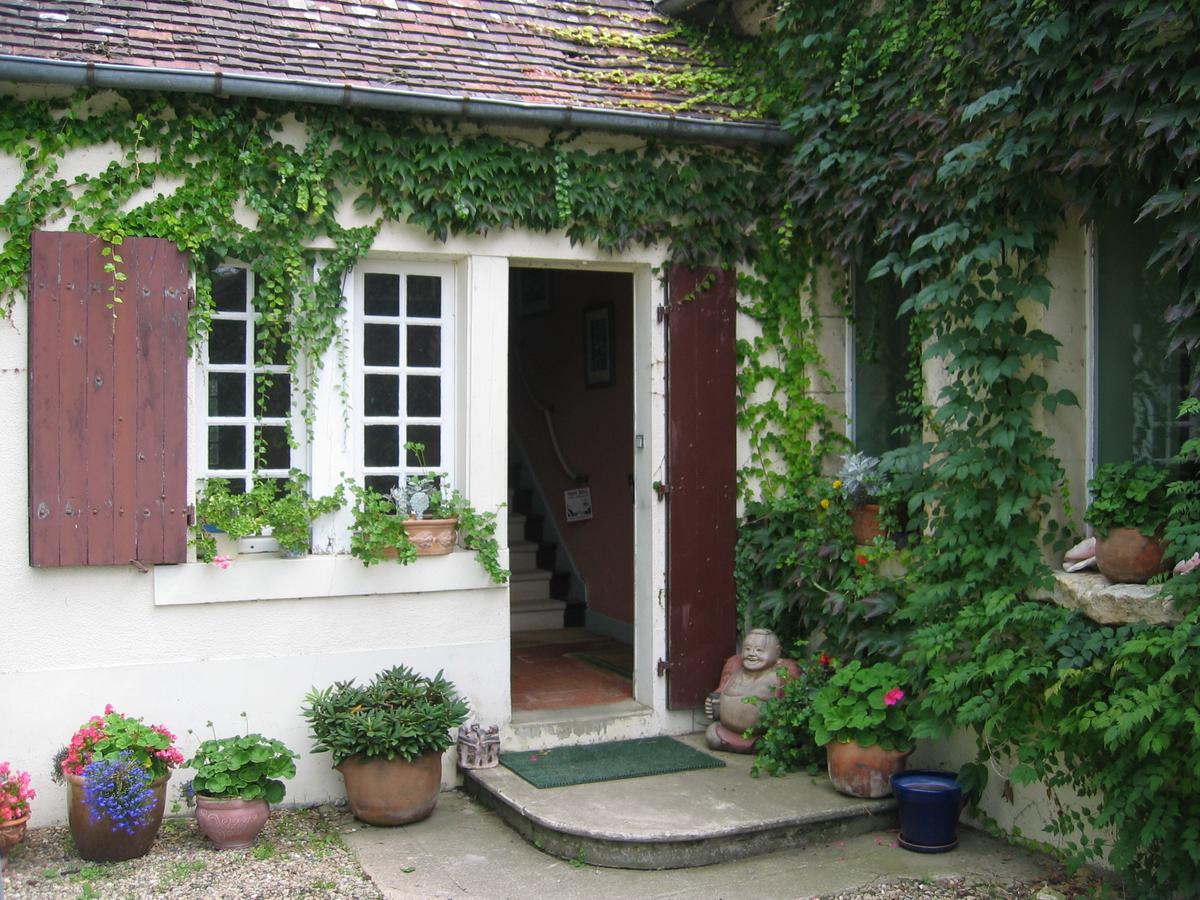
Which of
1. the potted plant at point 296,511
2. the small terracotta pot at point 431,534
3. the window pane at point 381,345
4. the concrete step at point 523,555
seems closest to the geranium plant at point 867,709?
the small terracotta pot at point 431,534

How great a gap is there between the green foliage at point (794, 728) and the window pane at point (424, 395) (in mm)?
2475

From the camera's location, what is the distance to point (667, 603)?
6.93 metres

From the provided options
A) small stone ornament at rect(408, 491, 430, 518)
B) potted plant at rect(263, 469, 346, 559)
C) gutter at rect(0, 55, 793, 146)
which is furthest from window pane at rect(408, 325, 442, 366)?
gutter at rect(0, 55, 793, 146)

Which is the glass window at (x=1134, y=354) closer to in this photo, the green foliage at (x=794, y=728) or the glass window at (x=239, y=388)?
the green foliage at (x=794, y=728)

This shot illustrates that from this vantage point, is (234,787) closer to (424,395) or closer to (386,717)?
(386,717)

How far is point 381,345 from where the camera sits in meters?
6.50

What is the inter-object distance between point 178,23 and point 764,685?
15.4 feet

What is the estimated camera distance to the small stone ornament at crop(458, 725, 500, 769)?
6.32 metres

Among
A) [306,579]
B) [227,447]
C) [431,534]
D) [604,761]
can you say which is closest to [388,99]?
[227,447]

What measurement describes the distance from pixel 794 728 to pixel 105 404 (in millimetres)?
3894

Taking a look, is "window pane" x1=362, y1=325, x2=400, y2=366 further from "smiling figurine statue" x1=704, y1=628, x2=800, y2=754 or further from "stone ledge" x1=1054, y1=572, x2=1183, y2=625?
"stone ledge" x1=1054, y1=572, x2=1183, y2=625

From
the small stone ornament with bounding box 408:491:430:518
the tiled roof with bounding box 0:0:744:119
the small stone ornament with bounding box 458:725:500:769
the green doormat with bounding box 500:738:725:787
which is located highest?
the tiled roof with bounding box 0:0:744:119

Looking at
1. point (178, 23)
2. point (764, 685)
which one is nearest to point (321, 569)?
point (764, 685)

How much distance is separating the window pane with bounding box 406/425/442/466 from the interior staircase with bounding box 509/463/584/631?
2979 millimetres
